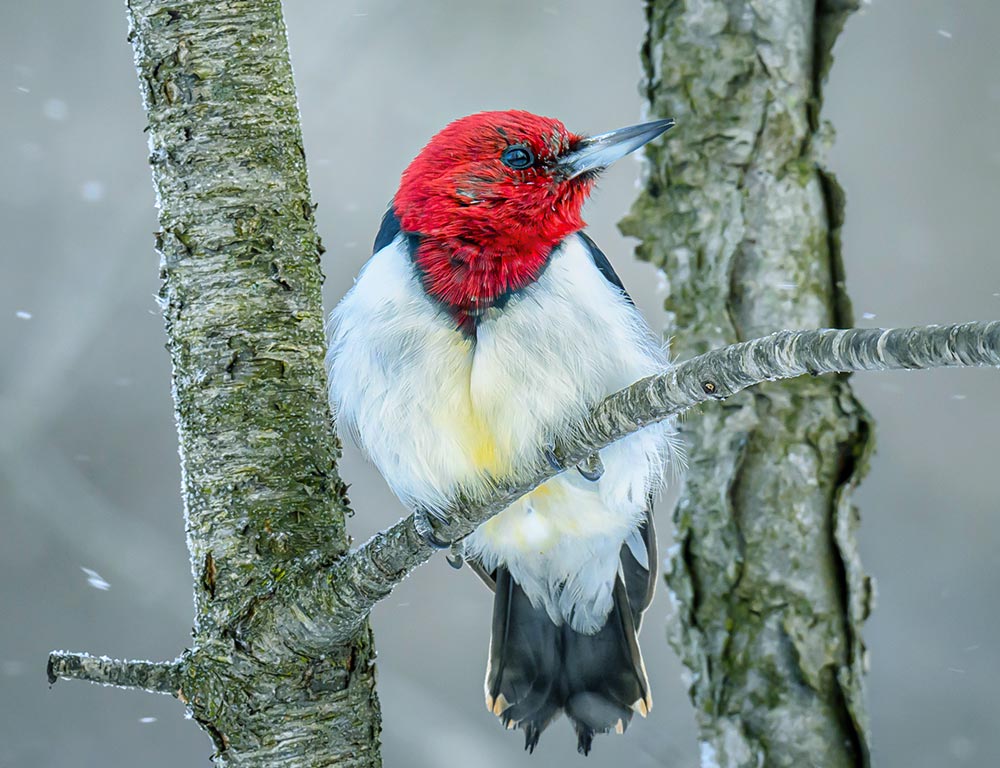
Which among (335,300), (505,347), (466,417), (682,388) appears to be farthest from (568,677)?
(335,300)

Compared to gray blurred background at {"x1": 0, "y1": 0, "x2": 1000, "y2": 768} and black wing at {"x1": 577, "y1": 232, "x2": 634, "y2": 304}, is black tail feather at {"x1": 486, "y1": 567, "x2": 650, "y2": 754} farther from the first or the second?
gray blurred background at {"x1": 0, "y1": 0, "x2": 1000, "y2": 768}

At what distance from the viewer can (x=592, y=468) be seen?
2.32 meters

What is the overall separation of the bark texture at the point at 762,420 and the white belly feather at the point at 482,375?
11.9 inches

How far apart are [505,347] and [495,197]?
0.34 m

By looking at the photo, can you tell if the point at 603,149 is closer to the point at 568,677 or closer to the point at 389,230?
the point at 389,230

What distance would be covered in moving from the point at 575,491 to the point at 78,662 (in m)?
1.11

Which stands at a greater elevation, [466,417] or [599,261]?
[599,261]

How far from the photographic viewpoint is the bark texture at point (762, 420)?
2654 millimetres

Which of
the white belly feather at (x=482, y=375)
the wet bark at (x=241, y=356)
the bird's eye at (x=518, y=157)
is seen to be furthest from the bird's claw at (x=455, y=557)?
the bird's eye at (x=518, y=157)

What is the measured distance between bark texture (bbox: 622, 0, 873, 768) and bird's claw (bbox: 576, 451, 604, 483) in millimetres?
465

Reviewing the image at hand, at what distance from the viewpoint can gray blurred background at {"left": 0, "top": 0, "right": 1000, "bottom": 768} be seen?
4617 millimetres

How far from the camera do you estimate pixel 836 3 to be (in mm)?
2783

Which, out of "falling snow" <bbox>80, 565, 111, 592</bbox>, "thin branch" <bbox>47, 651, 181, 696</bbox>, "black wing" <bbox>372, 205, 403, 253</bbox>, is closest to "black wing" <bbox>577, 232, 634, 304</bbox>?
"black wing" <bbox>372, 205, 403, 253</bbox>

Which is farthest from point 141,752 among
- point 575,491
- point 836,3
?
point 836,3
